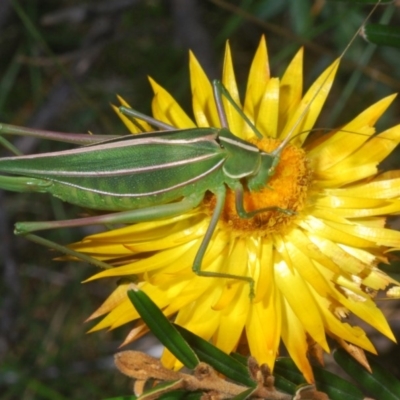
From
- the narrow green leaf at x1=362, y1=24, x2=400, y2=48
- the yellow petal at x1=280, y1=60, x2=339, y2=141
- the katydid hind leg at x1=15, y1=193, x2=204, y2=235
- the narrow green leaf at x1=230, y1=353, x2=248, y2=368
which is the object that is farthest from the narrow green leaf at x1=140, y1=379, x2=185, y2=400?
the narrow green leaf at x1=362, y1=24, x2=400, y2=48

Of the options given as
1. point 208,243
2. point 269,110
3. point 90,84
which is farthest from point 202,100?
point 90,84

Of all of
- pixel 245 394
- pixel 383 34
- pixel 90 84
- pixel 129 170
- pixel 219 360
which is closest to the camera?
pixel 245 394

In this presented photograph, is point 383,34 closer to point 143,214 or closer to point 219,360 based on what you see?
point 143,214

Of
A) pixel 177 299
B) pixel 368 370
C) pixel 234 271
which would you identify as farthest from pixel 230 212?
pixel 368 370

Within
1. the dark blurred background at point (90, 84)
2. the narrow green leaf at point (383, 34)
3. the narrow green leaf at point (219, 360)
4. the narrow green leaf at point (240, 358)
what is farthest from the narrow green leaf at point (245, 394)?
the dark blurred background at point (90, 84)

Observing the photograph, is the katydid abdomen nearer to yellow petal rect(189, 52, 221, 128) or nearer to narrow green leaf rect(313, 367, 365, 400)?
yellow petal rect(189, 52, 221, 128)

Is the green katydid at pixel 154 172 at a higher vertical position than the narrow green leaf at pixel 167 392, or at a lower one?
higher

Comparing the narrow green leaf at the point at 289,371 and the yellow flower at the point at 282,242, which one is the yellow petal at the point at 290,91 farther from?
the narrow green leaf at the point at 289,371
